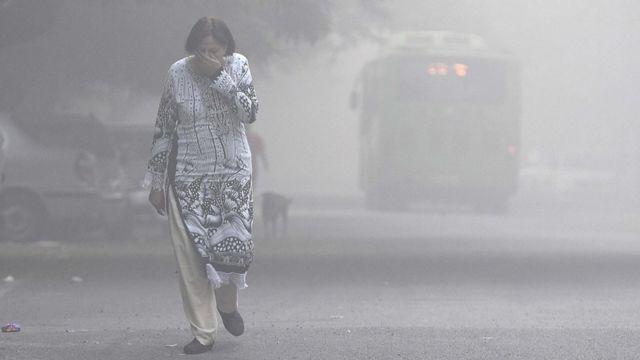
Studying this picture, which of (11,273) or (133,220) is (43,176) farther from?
(11,273)

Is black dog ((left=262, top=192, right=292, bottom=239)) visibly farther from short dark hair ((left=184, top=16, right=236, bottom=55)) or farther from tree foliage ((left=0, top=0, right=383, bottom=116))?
short dark hair ((left=184, top=16, right=236, bottom=55))

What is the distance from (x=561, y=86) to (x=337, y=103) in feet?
48.3

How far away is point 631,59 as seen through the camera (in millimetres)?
45281

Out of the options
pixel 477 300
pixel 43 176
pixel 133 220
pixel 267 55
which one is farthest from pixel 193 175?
pixel 267 55

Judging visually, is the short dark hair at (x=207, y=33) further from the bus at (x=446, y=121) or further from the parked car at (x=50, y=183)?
the bus at (x=446, y=121)

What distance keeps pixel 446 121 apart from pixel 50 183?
1354cm

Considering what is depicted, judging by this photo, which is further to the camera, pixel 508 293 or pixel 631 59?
pixel 631 59

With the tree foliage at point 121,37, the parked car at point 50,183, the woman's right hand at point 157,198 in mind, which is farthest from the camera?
the tree foliage at point 121,37

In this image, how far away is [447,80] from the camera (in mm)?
29609

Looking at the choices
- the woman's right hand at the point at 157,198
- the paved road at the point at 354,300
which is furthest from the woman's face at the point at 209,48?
the paved road at the point at 354,300

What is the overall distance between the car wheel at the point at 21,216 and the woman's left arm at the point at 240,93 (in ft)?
33.3

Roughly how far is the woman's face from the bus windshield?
22.2 meters

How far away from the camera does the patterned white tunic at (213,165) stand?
23.7 ft

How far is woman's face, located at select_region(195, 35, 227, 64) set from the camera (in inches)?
281
